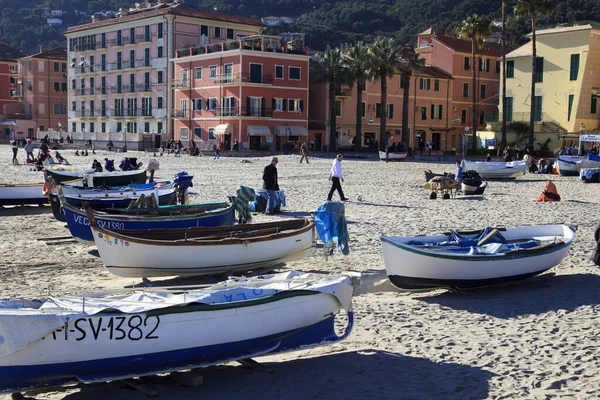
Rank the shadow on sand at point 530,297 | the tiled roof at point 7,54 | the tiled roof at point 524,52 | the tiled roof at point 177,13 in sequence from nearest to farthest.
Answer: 1. the shadow on sand at point 530,297
2. the tiled roof at point 524,52
3. the tiled roof at point 177,13
4. the tiled roof at point 7,54

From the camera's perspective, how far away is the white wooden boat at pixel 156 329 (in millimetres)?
7348

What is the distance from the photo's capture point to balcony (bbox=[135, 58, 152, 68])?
74.5 metres

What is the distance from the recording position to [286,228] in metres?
14.8

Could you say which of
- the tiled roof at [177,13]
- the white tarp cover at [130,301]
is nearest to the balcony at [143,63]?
the tiled roof at [177,13]

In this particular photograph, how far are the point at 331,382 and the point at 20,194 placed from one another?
60.9ft

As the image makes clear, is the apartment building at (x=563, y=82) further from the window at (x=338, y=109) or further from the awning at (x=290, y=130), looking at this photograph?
the awning at (x=290, y=130)

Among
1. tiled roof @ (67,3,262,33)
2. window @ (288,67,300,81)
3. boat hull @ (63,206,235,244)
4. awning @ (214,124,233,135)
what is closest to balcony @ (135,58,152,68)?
tiled roof @ (67,3,262,33)

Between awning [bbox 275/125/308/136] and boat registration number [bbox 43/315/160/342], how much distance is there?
58.1 m

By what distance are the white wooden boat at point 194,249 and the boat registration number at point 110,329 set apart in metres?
5.09

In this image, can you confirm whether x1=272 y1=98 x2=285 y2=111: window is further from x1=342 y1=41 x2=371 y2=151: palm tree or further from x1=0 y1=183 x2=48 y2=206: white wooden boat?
x1=0 y1=183 x2=48 y2=206: white wooden boat

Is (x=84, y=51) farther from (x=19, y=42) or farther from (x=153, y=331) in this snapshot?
(x=19, y=42)

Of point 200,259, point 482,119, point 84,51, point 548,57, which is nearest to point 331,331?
point 200,259

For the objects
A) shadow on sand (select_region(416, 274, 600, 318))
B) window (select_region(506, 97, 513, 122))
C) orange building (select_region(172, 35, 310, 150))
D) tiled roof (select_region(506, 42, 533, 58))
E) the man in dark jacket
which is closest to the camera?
shadow on sand (select_region(416, 274, 600, 318))

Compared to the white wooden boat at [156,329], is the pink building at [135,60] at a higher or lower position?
higher
